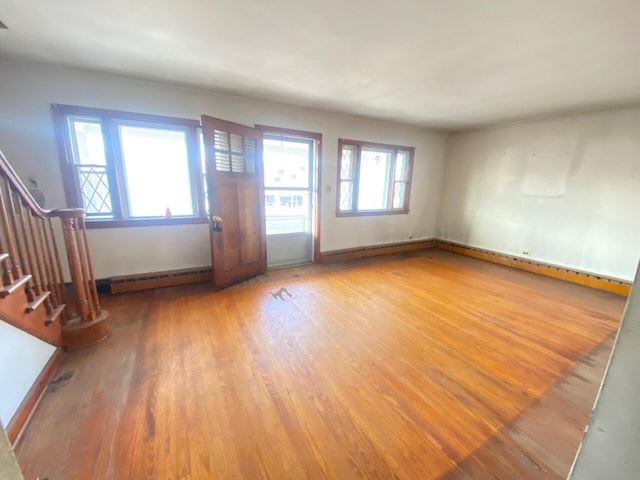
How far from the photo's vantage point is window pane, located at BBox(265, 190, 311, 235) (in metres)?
4.05

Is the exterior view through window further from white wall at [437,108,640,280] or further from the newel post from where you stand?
white wall at [437,108,640,280]

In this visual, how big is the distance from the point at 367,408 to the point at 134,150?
3604 millimetres

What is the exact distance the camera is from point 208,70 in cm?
257

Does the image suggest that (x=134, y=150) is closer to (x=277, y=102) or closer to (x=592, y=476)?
(x=277, y=102)

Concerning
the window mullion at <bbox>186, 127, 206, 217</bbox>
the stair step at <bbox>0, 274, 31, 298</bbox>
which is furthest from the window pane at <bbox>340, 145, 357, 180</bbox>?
the stair step at <bbox>0, 274, 31, 298</bbox>

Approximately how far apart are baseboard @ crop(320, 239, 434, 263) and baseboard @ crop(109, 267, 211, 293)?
1.96 m

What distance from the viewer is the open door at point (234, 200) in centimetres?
304

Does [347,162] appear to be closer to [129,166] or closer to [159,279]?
[129,166]

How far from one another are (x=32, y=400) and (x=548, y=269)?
6.02m

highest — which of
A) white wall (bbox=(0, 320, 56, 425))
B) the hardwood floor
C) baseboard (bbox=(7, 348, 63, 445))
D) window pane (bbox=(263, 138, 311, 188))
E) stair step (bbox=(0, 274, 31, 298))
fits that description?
window pane (bbox=(263, 138, 311, 188))

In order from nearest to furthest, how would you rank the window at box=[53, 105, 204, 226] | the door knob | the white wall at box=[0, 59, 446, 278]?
the white wall at box=[0, 59, 446, 278] < the window at box=[53, 105, 204, 226] < the door knob

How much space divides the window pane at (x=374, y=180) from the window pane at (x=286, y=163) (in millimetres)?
1105

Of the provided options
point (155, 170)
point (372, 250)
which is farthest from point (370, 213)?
point (155, 170)

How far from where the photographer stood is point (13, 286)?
1496 millimetres
